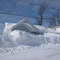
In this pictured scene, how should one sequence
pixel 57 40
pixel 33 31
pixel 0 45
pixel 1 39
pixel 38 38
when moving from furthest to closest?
pixel 33 31 < pixel 57 40 < pixel 38 38 < pixel 1 39 < pixel 0 45

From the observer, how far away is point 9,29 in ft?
91.5

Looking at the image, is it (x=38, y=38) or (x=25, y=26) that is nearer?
(x=38, y=38)

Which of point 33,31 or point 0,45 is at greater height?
point 33,31

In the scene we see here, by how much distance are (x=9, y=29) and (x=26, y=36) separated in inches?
413

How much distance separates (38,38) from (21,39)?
132 inches

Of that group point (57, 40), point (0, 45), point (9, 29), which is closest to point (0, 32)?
point (9, 29)

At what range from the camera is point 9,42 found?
15.9m

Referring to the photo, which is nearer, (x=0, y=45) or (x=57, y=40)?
(x=0, y=45)

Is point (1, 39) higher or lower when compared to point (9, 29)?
lower

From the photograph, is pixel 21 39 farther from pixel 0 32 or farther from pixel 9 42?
pixel 0 32

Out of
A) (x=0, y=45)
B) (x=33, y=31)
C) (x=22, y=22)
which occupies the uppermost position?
(x=22, y=22)

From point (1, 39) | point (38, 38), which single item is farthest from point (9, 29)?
point (1, 39)

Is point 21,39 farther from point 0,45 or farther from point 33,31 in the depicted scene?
point 33,31

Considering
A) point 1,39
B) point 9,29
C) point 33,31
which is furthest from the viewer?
point 33,31
